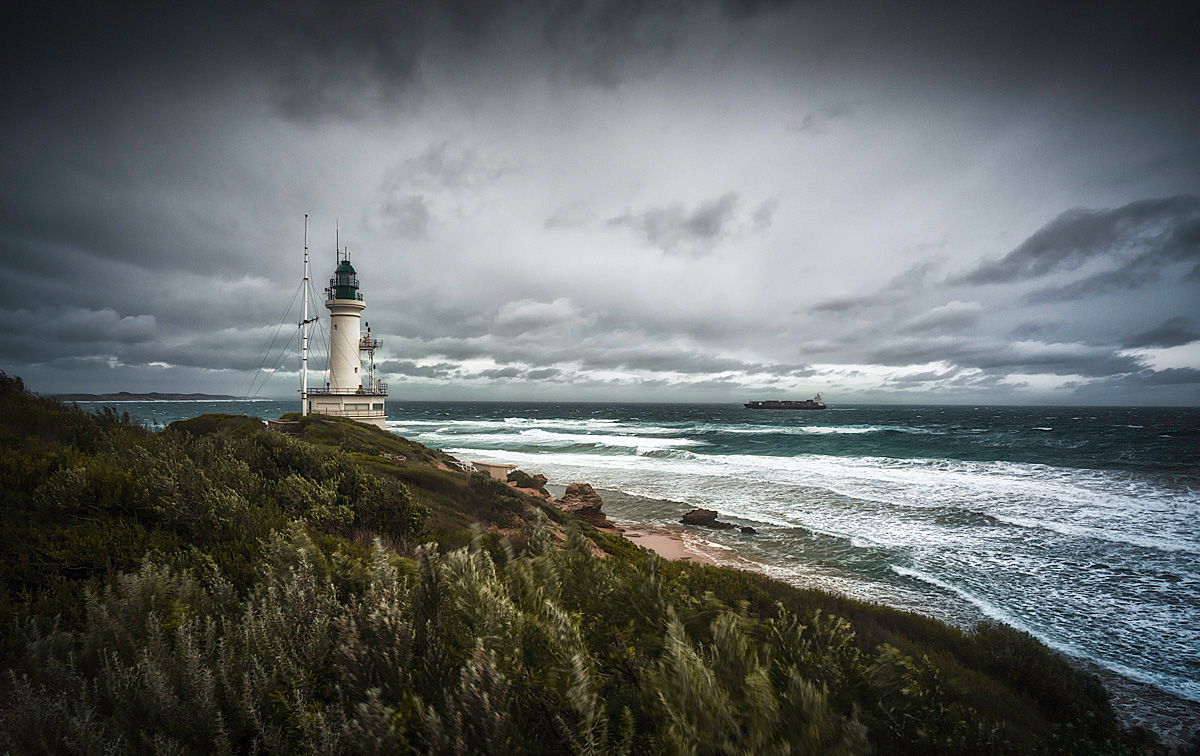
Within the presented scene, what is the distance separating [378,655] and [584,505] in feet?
53.1

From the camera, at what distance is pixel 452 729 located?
2.01 m

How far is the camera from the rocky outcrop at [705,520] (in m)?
17.7

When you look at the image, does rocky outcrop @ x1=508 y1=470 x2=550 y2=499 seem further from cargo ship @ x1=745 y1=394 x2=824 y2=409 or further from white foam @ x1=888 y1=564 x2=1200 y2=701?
cargo ship @ x1=745 y1=394 x2=824 y2=409

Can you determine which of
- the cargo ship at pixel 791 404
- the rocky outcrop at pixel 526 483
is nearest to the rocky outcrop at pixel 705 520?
the rocky outcrop at pixel 526 483

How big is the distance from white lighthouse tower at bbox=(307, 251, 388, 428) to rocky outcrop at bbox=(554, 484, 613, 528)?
20.7 meters

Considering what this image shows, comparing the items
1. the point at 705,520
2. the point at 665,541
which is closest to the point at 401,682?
the point at 665,541

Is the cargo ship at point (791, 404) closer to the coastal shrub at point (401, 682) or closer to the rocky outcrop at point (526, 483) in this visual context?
the rocky outcrop at point (526, 483)

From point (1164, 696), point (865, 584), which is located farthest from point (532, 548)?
point (865, 584)

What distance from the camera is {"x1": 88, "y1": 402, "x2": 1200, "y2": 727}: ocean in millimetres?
9930

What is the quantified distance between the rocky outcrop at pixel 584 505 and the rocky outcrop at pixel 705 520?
10.6 feet

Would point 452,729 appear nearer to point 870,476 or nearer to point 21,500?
point 21,500

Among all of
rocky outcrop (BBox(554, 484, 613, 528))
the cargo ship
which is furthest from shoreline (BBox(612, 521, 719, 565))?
the cargo ship

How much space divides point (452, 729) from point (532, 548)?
2147 mm

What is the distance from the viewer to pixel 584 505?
18.3 metres
